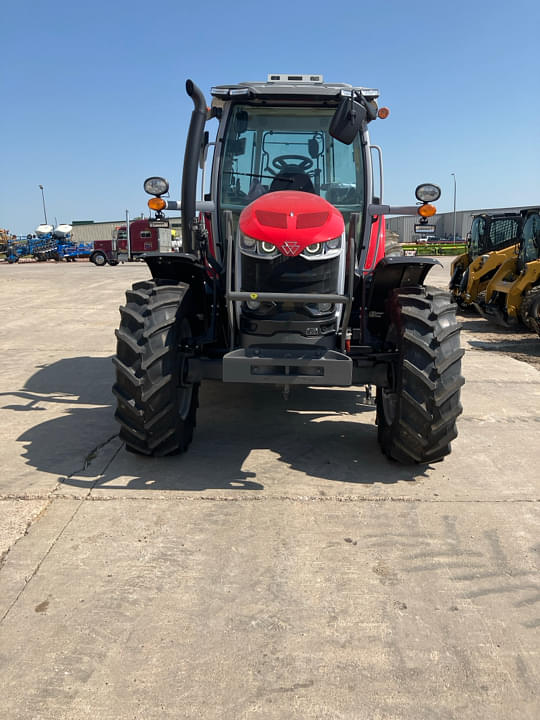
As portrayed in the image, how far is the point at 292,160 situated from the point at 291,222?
1.42 m

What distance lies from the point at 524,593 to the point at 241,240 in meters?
2.64

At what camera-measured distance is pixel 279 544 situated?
324cm

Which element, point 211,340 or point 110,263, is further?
point 110,263

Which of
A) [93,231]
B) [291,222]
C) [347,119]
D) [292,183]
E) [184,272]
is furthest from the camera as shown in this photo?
[93,231]

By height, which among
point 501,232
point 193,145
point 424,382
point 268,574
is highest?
point 193,145

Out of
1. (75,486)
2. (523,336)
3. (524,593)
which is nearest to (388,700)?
(524,593)

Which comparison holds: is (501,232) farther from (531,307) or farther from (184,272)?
(184,272)

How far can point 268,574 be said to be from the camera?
296 cm

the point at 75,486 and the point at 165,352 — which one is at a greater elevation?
the point at 165,352

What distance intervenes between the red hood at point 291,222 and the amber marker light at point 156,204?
111 cm

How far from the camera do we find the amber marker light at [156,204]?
4.92 meters

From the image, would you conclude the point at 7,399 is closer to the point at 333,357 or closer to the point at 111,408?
the point at 111,408

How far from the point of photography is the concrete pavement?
223cm

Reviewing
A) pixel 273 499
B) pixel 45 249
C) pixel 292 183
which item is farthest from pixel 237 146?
pixel 45 249
